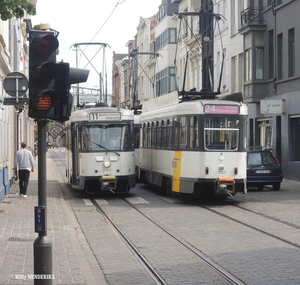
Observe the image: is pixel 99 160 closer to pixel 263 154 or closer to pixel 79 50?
pixel 263 154

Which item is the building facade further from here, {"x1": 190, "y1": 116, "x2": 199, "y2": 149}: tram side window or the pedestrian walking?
{"x1": 190, "y1": 116, "x2": 199, "y2": 149}: tram side window

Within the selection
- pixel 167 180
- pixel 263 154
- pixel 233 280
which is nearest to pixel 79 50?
pixel 263 154

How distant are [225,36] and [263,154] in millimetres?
18904

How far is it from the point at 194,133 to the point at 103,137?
12.9 ft

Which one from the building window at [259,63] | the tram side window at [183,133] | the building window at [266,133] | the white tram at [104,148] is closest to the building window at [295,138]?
the building window at [266,133]

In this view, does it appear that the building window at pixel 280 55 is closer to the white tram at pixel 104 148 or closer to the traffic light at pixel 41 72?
the white tram at pixel 104 148

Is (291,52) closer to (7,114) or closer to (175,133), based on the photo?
(7,114)

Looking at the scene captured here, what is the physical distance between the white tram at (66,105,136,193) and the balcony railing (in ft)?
54.1

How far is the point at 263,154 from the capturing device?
2908 centimetres

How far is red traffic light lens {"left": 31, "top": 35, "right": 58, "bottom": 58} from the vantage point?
8.95 m

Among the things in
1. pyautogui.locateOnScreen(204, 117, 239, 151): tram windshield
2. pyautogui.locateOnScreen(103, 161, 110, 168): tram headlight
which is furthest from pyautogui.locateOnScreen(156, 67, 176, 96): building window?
pyautogui.locateOnScreen(204, 117, 239, 151): tram windshield

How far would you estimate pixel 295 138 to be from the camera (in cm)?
3559

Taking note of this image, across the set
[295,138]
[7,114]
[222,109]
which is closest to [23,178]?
[7,114]

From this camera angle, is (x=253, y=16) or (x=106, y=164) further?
(x=253, y=16)
